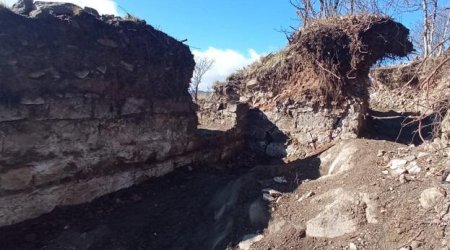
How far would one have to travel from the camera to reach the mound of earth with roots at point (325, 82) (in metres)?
6.82

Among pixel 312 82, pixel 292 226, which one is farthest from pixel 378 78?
pixel 292 226

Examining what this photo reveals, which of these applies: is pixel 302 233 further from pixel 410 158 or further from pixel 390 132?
pixel 390 132

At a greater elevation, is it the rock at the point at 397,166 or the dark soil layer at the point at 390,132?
the dark soil layer at the point at 390,132

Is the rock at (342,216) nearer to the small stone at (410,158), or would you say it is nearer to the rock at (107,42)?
the small stone at (410,158)

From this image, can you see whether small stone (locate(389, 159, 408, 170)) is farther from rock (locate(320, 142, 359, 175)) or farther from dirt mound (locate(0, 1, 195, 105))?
dirt mound (locate(0, 1, 195, 105))

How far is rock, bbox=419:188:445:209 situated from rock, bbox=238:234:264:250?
4.95ft

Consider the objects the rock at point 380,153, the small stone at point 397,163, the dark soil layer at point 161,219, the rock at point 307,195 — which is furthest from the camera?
the rock at point 380,153

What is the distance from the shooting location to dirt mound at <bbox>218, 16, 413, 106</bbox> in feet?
22.3

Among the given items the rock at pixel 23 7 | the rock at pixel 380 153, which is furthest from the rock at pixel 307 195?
the rock at pixel 23 7

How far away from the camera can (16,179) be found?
12.5ft

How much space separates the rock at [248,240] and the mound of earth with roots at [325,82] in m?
3.52

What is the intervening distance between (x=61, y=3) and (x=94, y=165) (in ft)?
6.35

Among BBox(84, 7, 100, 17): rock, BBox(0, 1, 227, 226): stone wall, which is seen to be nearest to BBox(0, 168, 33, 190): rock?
BBox(0, 1, 227, 226): stone wall

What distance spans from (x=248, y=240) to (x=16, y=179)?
7.82 feet
